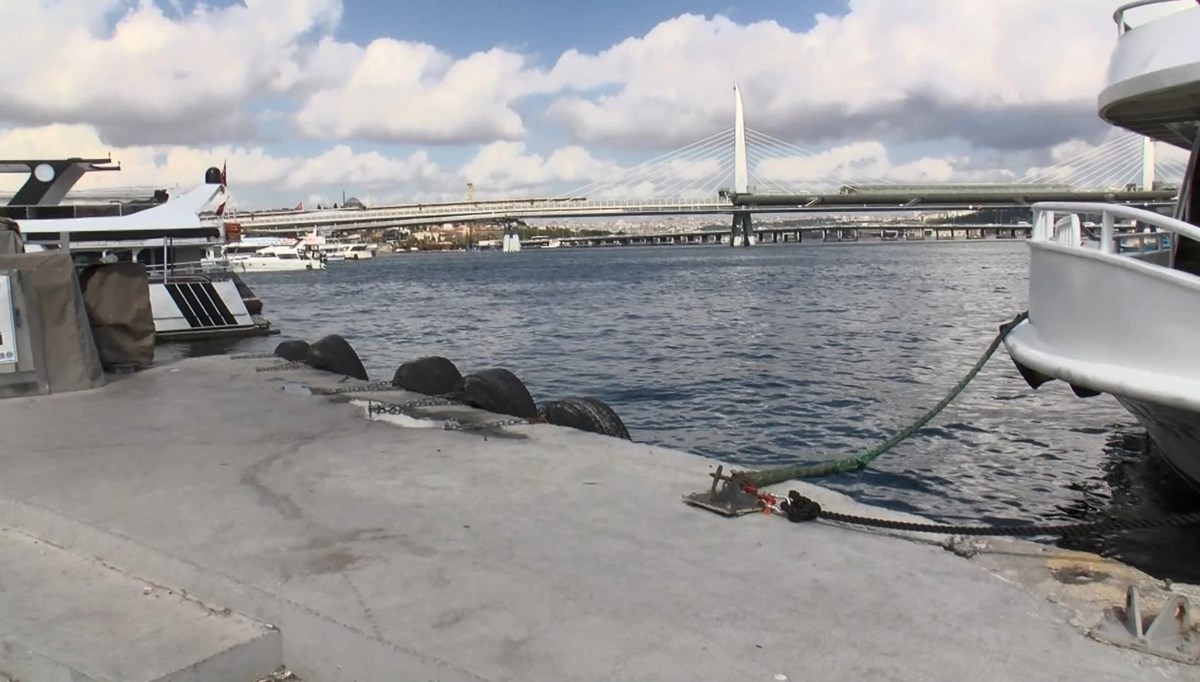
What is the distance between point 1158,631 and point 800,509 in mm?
1949

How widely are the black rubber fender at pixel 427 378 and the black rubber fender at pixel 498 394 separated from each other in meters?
1.07

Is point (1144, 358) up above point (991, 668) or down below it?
above

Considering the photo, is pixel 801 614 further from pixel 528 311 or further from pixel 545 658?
pixel 528 311

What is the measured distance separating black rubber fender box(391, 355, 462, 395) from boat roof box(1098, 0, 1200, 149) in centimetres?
662

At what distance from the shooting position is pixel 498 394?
28.3ft

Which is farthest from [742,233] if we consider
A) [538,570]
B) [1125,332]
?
[538,570]

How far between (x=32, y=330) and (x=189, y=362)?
290 cm

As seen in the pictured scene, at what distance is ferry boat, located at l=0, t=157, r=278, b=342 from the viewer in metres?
26.4

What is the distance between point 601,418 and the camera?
8.23 metres

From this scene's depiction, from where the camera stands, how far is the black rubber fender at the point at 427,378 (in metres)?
10.1

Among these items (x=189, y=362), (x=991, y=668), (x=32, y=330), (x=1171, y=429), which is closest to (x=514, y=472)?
(x=991, y=668)

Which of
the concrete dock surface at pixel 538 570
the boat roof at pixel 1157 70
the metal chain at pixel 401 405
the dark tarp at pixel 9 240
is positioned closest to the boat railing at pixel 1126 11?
the boat roof at pixel 1157 70

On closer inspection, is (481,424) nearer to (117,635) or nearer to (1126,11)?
(117,635)

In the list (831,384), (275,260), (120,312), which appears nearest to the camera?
(120,312)
